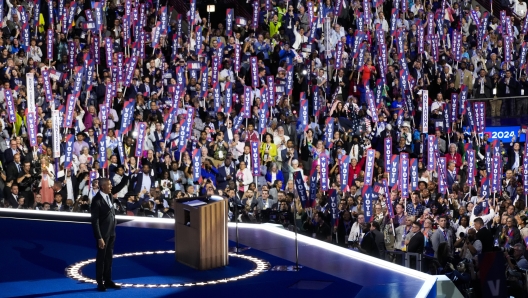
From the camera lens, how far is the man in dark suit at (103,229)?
1213 cm

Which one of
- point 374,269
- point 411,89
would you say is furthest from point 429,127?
point 374,269

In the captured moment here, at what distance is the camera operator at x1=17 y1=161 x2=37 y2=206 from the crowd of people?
0.10 ft

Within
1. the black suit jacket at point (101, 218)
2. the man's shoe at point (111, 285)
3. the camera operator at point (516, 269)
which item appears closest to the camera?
the black suit jacket at point (101, 218)

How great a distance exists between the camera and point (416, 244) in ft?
51.8

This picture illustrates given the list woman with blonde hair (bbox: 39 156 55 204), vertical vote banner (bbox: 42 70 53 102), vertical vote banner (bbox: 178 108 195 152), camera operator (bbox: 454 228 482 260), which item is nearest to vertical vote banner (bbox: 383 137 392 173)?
vertical vote banner (bbox: 178 108 195 152)

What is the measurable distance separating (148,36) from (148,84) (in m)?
2.15

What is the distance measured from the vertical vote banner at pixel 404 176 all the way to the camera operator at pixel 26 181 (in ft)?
21.4

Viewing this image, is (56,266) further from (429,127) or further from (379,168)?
(429,127)

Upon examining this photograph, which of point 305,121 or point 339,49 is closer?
point 305,121

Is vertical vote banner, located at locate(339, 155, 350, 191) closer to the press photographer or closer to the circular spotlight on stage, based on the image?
the press photographer

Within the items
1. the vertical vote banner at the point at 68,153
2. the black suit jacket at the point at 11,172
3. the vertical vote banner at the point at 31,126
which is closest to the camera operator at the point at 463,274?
the vertical vote banner at the point at 68,153

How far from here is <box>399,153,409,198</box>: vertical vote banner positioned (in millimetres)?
19031

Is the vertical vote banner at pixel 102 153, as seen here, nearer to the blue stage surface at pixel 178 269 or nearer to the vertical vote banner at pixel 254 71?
the blue stage surface at pixel 178 269

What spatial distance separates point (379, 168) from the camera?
21.0 metres
